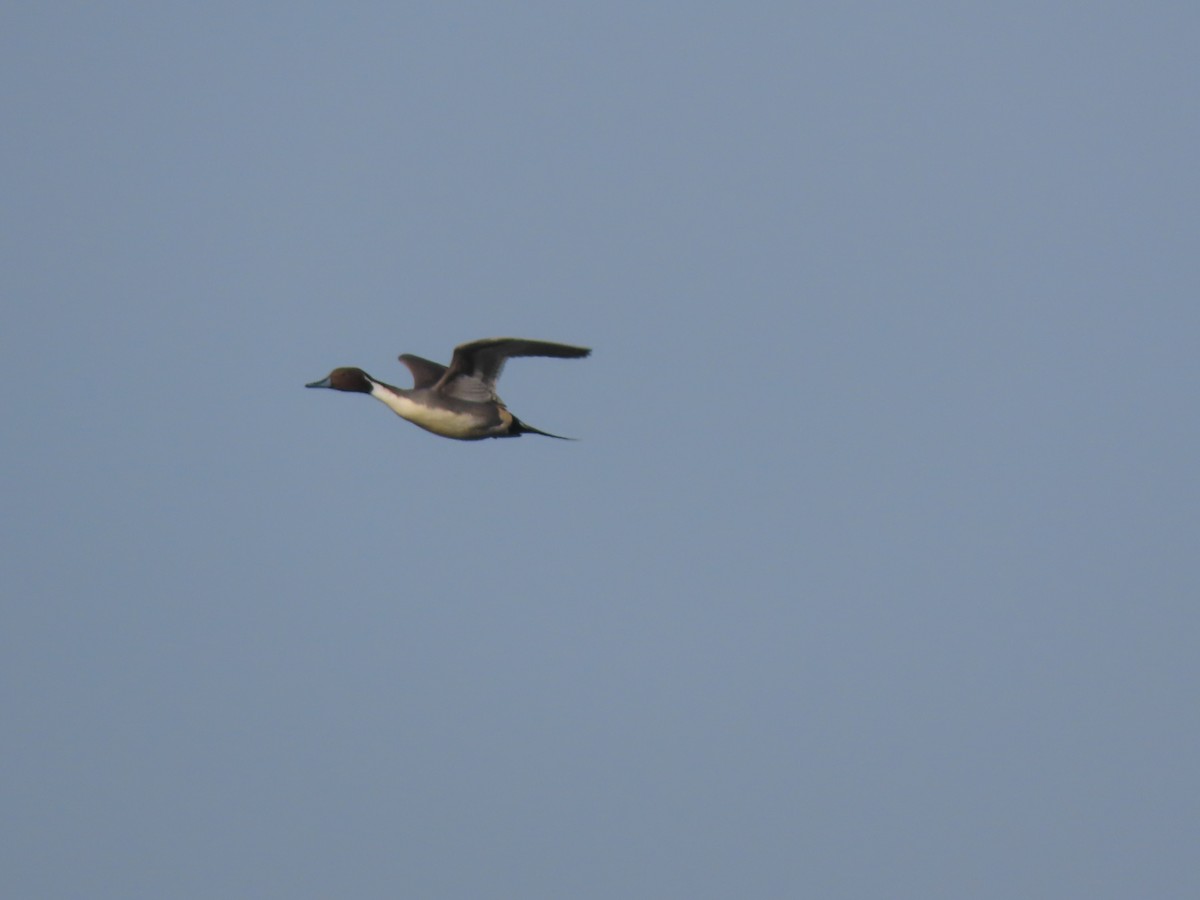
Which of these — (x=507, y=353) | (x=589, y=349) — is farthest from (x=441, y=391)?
(x=589, y=349)

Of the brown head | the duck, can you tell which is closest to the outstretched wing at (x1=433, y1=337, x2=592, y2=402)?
the duck

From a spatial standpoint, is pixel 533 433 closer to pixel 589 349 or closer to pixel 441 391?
pixel 441 391

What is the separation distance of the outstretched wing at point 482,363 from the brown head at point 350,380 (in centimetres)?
94

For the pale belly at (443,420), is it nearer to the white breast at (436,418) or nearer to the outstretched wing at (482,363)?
the white breast at (436,418)

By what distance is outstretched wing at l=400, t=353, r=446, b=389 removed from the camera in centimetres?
2327

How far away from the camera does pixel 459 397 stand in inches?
891

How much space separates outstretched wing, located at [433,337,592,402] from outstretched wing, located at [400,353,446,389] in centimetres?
50

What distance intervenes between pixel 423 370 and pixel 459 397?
3.57ft

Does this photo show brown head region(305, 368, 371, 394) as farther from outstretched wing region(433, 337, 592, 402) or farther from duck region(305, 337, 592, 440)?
outstretched wing region(433, 337, 592, 402)

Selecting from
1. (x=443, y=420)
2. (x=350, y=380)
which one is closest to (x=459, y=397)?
(x=443, y=420)

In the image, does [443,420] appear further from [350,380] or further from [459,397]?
[350,380]

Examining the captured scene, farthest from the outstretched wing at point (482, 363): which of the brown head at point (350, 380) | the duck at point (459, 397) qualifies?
the brown head at point (350, 380)

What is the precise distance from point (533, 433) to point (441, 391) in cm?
113

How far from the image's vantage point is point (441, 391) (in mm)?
22672
